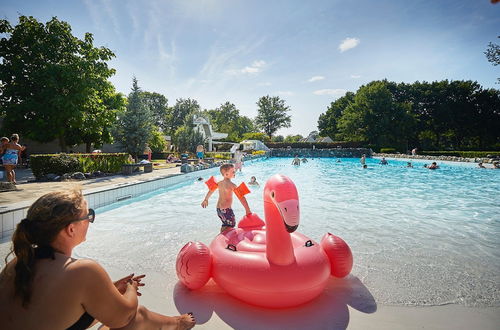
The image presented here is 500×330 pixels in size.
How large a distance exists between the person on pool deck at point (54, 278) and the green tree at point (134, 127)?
1918 cm

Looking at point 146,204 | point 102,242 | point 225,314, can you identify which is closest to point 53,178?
point 146,204

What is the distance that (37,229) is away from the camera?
1.49 meters

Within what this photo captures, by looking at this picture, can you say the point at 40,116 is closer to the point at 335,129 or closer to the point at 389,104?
the point at 389,104

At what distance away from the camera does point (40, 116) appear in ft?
59.2

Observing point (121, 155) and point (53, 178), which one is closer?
point (53, 178)

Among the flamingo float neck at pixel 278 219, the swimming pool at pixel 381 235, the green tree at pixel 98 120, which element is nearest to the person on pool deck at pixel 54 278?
the flamingo float neck at pixel 278 219

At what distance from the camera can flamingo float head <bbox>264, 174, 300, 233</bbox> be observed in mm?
2537

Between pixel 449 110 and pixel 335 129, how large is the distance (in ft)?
74.1

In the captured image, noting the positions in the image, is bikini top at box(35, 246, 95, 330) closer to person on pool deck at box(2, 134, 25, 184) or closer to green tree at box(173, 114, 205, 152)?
person on pool deck at box(2, 134, 25, 184)

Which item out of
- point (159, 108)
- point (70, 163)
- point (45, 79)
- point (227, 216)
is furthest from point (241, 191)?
point (159, 108)

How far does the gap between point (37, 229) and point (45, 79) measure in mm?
20305

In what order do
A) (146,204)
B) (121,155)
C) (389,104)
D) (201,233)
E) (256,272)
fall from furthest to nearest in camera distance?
(389,104), (121,155), (146,204), (201,233), (256,272)

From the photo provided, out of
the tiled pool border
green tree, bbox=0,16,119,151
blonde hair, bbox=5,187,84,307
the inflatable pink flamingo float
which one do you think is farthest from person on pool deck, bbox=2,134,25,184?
blonde hair, bbox=5,187,84,307

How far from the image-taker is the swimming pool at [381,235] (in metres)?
3.79
